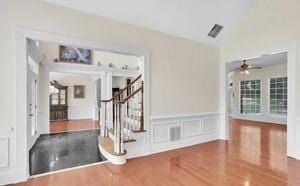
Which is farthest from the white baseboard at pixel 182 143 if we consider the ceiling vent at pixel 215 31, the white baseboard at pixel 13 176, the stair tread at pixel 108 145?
the ceiling vent at pixel 215 31

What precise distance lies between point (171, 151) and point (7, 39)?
383 centimetres

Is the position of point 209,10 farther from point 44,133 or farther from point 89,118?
point 89,118

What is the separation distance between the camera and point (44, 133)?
19.5 ft

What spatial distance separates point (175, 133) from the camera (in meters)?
4.29

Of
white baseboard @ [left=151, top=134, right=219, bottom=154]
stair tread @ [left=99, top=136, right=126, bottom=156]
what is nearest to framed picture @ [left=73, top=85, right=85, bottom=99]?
A: stair tread @ [left=99, top=136, right=126, bottom=156]

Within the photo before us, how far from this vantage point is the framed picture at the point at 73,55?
20.6 ft

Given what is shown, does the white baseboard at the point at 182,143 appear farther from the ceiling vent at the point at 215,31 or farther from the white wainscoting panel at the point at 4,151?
the ceiling vent at the point at 215,31

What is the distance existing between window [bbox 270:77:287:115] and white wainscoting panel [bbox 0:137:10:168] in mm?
9835

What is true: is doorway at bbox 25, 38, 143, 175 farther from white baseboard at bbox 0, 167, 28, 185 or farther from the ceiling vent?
the ceiling vent

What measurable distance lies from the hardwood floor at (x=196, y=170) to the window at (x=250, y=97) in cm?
552

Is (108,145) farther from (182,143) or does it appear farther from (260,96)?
(260,96)

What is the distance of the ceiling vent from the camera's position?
4496mm

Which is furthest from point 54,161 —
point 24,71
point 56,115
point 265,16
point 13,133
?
point 56,115

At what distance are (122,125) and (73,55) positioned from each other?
14.8 ft
